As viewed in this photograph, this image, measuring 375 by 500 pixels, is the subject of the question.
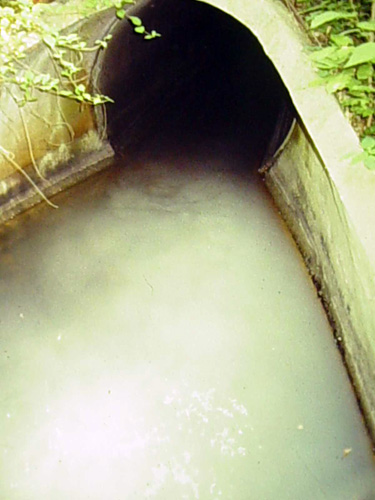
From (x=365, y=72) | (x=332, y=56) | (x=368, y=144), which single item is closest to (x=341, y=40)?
(x=332, y=56)

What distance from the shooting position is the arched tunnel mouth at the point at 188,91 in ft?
18.9

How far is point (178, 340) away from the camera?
4059mm

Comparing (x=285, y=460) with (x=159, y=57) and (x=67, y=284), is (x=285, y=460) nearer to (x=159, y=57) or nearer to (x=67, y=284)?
(x=67, y=284)

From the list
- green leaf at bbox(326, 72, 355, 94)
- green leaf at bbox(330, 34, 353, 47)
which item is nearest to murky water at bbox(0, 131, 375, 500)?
green leaf at bbox(326, 72, 355, 94)

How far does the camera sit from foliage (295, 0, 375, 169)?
2562 mm

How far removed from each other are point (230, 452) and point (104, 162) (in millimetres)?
3680

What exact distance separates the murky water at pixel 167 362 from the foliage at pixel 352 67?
2.07 meters

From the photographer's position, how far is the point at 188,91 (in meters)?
7.94

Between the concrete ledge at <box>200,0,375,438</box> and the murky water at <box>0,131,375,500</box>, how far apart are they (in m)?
0.27

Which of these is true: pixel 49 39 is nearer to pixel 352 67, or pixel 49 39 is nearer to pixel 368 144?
pixel 352 67

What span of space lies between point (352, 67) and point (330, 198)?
1227mm

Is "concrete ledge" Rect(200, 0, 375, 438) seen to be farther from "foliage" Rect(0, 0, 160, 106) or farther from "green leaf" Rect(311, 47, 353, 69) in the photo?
"foliage" Rect(0, 0, 160, 106)

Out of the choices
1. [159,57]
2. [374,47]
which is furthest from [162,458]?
[159,57]

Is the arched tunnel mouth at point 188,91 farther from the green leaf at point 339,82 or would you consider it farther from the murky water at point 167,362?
the green leaf at point 339,82
